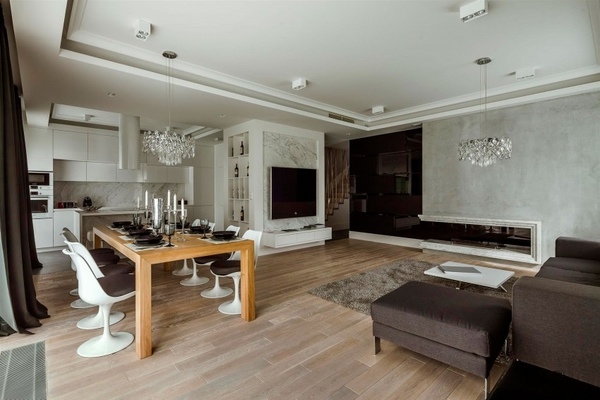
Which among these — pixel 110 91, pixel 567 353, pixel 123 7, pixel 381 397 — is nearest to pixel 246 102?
pixel 110 91

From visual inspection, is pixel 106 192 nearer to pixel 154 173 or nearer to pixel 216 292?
pixel 154 173

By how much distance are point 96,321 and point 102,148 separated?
5.37 m

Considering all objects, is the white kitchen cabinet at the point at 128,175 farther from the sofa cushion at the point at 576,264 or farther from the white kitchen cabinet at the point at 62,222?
the sofa cushion at the point at 576,264

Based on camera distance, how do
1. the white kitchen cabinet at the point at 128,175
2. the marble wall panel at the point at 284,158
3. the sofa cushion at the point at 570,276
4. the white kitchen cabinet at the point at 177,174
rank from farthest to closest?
the white kitchen cabinet at the point at 177,174 < the white kitchen cabinet at the point at 128,175 < the marble wall panel at the point at 284,158 < the sofa cushion at the point at 570,276

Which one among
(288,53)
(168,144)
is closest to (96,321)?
(168,144)

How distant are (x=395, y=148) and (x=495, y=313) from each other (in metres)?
5.39

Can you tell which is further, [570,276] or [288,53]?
[288,53]

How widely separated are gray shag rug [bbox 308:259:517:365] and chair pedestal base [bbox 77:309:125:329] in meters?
2.09

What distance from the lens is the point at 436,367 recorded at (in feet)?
7.01

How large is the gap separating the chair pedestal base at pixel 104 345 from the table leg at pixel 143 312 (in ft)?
0.70

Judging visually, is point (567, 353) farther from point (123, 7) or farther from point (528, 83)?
point (528, 83)

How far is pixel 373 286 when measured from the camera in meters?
3.89

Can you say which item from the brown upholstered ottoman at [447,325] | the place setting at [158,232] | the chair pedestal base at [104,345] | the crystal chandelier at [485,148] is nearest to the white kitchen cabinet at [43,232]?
the place setting at [158,232]

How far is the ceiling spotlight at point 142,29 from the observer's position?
2.81 meters
